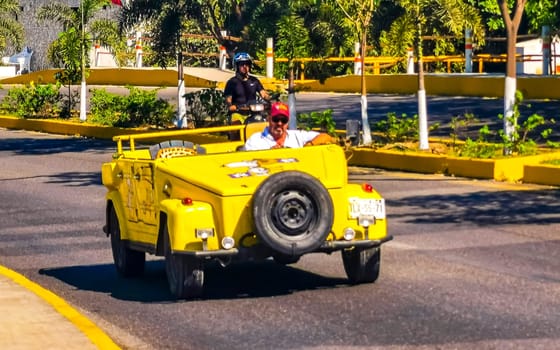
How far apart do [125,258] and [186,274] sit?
6.15 feet

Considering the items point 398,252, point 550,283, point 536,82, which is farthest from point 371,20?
point 550,283

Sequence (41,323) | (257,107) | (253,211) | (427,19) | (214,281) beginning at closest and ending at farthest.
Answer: (41,323) → (253,211) → (214,281) → (257,107) → (427,19)

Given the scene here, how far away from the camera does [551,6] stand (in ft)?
133

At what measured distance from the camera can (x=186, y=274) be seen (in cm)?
1122

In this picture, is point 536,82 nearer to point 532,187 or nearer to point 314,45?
point 314,45

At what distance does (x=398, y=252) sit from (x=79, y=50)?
2366 cm

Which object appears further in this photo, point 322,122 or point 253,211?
point 322,122

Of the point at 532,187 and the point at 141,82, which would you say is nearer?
the point at 532,187

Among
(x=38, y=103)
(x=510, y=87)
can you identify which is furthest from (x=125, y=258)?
(x=38, y=103)

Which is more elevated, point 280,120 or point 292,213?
point 280,120

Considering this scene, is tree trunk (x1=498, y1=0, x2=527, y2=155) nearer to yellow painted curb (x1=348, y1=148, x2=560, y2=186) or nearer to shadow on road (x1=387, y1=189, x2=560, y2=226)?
yellow painted curb (x1=348, y1=148, x2=560, y2=186)

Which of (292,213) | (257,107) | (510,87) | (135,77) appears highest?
(135,77)

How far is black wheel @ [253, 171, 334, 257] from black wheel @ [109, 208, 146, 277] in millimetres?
2634

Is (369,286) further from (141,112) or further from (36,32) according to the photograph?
(36,32)
